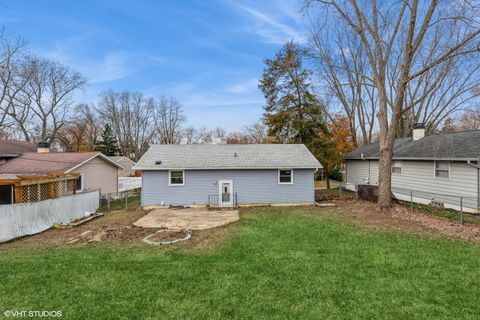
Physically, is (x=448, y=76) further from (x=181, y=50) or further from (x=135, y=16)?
(x=135, y=16)

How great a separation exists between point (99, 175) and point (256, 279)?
1682cm

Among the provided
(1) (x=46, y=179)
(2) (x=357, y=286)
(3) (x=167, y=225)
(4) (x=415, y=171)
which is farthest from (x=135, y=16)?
A: (4) (x=415, y=171)

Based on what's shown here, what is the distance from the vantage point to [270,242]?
7.77 metres

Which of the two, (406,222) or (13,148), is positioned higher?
(13,148)

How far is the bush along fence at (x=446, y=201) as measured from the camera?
38.4ft

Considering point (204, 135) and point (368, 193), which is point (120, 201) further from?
point (204, 135)

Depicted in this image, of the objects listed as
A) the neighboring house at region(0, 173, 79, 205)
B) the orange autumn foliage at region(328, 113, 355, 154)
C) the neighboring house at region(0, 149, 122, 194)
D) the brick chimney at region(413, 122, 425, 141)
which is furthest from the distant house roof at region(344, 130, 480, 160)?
the neighboring house at region(0, 149, 122, 194)

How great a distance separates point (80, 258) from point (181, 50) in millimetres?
15511

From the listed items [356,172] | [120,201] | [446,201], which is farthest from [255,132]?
A: [446,201]

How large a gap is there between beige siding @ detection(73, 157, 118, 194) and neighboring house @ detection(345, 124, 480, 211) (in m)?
18.2

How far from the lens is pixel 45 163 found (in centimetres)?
1683

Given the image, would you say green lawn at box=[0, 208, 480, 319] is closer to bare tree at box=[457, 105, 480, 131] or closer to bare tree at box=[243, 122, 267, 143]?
bare tree at box=[457, 105, 480, 131]

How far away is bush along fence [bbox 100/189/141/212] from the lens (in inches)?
604

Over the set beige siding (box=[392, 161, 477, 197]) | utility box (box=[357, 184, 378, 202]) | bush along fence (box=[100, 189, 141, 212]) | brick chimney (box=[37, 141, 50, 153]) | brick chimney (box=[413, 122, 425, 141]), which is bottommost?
bush along fence (box=[100, 189, 141, 212])
